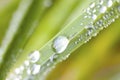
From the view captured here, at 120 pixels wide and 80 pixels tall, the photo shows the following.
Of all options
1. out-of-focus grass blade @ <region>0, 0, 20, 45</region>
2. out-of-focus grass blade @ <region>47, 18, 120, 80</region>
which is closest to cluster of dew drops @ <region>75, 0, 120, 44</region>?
out-of-focus grass blade @ <region>47, 18, 120, 80</region>

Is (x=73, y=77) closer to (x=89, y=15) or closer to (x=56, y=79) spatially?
(x=56, y=79)

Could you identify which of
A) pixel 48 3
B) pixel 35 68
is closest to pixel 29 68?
pixel 35 68

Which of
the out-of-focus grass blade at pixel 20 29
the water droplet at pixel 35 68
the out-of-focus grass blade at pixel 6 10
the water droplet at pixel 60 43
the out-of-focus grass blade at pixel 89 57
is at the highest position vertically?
the out-of-focus grass blade at pixel 6 10

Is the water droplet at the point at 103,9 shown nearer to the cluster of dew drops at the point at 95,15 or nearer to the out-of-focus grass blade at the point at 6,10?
the cluster of dew drops at the point at 95,15

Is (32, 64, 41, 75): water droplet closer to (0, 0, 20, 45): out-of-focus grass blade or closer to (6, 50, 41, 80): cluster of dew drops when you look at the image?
(6, 50, 41, 80): cluster of dew drops

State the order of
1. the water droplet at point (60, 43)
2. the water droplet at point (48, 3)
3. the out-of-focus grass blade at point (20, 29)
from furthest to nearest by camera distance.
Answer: the water droplet at point (48, 3)
the out-of-focus grass blade at point (20, 29)
the water droplet at point (60, 43)

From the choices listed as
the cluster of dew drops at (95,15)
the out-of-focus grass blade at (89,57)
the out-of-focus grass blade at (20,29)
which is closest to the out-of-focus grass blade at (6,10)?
the out-of-focus grass blade at (20,29)

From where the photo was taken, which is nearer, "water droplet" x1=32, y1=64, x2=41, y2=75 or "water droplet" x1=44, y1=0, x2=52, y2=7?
"water droplet" x1=32, y1=64, x2=41, y2=75

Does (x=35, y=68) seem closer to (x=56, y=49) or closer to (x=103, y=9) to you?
(x=56, y=49)
